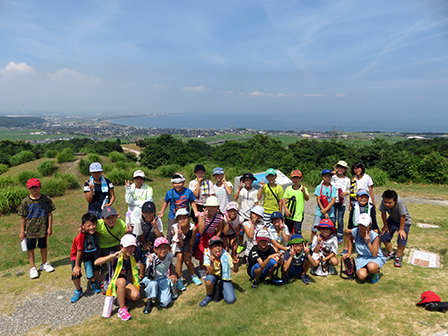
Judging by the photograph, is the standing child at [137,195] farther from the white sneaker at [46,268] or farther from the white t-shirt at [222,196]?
the white sneaker at [46,268]

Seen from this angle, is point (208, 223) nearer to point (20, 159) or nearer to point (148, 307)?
point (148, 307)

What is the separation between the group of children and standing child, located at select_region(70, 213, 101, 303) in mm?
15

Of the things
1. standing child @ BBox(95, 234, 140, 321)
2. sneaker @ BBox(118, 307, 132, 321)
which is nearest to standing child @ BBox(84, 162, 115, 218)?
standing child @ BBox(95, 234, 140, 321)

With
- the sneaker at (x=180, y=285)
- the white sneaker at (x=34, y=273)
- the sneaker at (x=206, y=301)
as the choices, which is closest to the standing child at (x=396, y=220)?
the sneaker at (x=206, y=301)

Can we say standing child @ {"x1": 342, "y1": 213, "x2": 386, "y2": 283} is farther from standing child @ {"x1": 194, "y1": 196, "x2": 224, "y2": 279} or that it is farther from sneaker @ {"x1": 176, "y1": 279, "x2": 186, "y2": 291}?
sneaker @ {"x1": 176, "y1": 279, "x2": 186, "y2": 291}

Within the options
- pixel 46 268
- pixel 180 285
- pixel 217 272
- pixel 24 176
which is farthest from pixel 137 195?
pixel 24 176

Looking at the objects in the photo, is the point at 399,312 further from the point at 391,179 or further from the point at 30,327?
the point at 391,179

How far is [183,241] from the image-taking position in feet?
14.0

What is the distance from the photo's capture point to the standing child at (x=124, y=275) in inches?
140

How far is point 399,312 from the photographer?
3404 mm

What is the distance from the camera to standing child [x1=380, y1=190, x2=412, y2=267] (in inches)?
181

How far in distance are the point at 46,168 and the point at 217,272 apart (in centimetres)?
1479

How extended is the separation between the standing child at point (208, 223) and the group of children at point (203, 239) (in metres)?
0.02

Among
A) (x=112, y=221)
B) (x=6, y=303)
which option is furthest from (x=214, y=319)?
(x=6, y=303)
